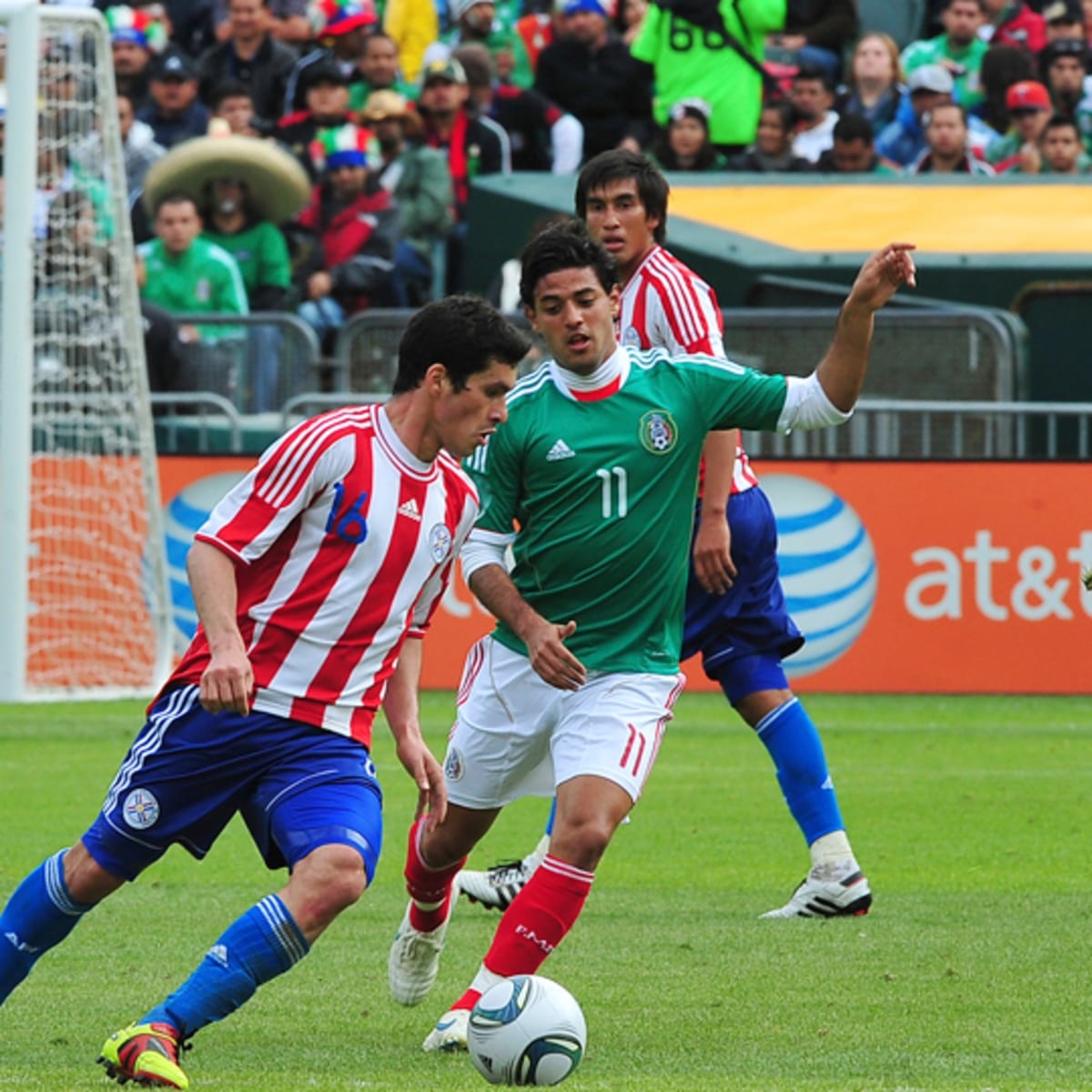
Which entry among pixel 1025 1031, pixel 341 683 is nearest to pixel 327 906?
pixel 341 683

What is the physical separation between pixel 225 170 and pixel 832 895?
11.2 meters

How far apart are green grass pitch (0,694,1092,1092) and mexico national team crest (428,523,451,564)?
1201 millimetres

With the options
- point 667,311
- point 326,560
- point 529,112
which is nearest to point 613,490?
point 326,560

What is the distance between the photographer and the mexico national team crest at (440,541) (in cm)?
554

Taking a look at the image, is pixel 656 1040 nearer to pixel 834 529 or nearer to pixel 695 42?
pixel 834 529

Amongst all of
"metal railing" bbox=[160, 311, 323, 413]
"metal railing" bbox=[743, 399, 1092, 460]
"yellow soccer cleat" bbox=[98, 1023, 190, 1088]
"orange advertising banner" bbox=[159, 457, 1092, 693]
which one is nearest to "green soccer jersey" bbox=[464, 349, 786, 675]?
"yellow soccer cleat" bbox=[98, 1023, 190, 1088]

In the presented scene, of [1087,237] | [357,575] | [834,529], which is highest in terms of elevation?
[357,575]

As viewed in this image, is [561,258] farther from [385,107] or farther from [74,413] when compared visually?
[385,107]

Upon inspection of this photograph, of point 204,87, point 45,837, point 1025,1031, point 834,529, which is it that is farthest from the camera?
point 204,87

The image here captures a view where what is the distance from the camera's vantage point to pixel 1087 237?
1692 centimetres

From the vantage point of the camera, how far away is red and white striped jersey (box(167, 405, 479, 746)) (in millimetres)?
5359

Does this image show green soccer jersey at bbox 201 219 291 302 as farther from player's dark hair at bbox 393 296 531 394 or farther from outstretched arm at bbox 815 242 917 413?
player's dark hair at bbox 393 296 531 394

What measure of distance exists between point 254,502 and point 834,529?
9.47m

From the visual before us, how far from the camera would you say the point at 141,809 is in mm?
5340
